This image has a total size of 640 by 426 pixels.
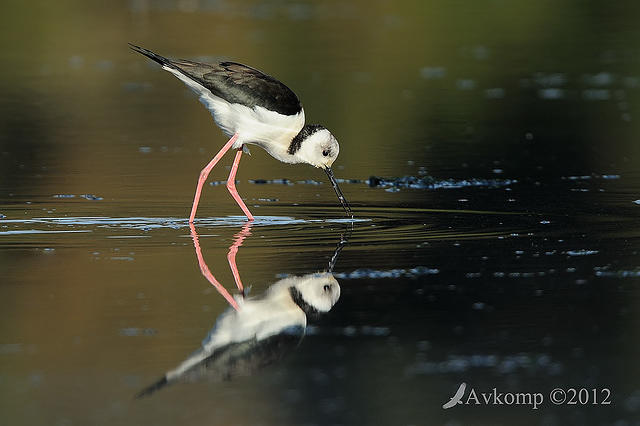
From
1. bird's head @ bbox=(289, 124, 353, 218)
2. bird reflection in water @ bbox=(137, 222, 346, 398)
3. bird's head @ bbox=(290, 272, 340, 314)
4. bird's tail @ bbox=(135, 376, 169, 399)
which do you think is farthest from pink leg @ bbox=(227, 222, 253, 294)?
bird's tail @ bbox=(135, 376, 169, 399)

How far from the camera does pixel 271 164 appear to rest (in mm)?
12219

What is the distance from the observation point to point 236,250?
7918mm

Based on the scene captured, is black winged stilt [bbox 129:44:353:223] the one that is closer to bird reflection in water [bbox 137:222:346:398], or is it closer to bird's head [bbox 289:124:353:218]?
bird's head [bbox 289:124:353:218]

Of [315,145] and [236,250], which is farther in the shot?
[315,145]

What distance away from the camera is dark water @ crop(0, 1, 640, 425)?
5.15m

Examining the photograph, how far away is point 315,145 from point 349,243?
1.84 meters

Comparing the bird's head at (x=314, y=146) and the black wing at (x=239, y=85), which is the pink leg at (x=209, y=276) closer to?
the black wing at (x=239, y=85)

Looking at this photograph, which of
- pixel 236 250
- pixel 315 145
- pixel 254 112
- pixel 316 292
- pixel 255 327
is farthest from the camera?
pixel 315 145

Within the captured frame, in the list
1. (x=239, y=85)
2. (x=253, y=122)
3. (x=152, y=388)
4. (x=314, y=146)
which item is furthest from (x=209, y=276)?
(x=314, y=146)

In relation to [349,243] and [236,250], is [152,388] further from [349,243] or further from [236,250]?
[349,243]

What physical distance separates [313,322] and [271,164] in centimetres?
616

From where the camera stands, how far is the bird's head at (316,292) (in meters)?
6.43

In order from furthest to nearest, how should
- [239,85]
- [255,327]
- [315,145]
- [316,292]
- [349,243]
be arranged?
1. [315,145]
2. [239,85]
3. [349,243]
4. [316,292]
5. [255,327]

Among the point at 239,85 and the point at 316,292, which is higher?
the point at 239,85
